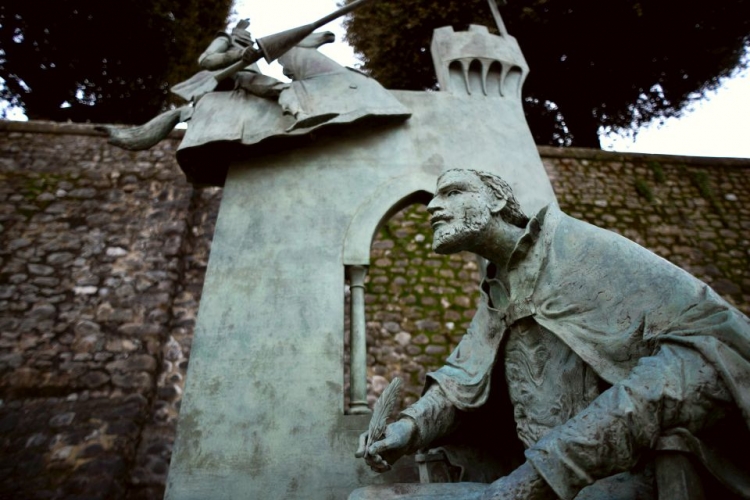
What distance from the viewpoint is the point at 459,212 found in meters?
2.42

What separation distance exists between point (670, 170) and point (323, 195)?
311 inches

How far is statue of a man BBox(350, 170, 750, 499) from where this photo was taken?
1.62m

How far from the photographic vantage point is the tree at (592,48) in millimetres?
11781

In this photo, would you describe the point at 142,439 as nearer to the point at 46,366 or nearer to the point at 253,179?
the point at 46,366

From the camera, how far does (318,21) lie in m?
4.25

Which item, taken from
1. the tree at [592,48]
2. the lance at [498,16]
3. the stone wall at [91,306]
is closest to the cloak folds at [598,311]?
the lance at [498,16]

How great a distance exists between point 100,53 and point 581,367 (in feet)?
41.8

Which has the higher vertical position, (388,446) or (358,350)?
(358,350)

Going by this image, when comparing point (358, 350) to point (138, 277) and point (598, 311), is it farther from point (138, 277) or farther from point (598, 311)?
point (138, 277)

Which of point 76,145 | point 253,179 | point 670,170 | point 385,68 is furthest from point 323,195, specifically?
point 385,68

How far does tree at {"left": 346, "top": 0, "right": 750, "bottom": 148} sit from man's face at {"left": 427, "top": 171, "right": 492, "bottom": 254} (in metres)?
10.2

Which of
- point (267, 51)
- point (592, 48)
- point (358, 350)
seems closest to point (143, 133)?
point (267, 51)

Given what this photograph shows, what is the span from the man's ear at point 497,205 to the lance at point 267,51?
222 centimetres

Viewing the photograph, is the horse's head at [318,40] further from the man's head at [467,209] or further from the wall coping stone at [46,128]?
the wall coping stone at [46,128]
